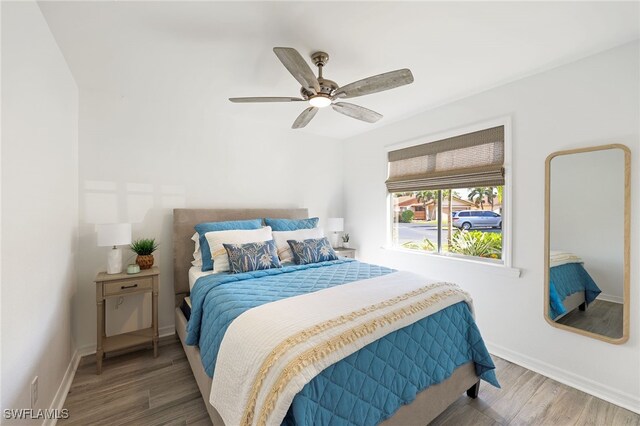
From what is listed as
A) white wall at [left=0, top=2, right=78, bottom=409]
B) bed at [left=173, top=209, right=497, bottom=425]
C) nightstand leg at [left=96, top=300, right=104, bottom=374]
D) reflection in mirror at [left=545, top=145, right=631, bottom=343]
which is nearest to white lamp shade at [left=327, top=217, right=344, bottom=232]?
bed at [left=173, top=209, right=497, bottom=425]

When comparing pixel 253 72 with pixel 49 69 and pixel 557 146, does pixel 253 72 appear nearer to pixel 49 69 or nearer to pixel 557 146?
pixel 49 69

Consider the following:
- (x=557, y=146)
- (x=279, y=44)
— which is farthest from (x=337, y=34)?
(x=557, y=146)

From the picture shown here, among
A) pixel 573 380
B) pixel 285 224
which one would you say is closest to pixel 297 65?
pixel 285 224

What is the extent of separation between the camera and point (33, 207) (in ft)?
4.91

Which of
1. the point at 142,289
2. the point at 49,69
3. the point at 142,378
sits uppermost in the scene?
the point at 49,69

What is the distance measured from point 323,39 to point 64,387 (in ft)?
10.2

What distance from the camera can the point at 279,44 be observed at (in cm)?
191

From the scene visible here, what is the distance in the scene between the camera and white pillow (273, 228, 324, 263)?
3001 millimetres

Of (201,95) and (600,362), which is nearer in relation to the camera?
(600,362)

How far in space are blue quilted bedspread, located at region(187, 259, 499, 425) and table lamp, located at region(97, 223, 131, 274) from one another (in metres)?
0.75

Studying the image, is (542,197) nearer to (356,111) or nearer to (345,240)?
(356,111)

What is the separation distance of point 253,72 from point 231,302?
1850 mm

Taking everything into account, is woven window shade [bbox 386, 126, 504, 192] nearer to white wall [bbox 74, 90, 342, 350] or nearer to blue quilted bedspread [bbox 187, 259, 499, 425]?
blue quilted bedspread [bbox 187, 259, 499, 425]

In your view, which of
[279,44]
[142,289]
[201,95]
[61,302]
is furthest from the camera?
[201,95]
